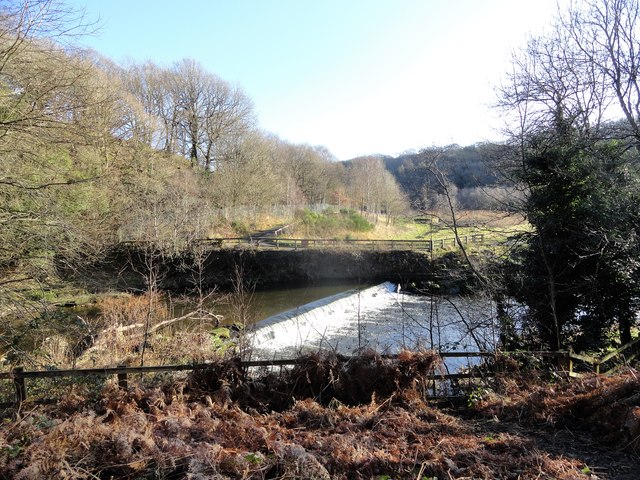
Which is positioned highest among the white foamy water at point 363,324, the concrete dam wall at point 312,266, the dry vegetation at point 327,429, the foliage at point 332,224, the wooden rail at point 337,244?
the foliage at point 332,224

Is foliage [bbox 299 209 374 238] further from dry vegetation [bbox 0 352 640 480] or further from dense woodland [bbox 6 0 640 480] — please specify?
dry vegetation [bbox 0 352 640 480]

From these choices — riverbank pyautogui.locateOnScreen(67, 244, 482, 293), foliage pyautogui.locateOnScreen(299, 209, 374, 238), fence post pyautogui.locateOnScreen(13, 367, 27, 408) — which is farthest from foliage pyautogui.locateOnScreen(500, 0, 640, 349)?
foliage pyautogui.locateOnScreen(299, 209, 374, 238)

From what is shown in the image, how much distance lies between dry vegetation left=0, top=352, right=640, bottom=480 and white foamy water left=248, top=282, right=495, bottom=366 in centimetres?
515

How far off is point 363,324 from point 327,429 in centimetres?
1183

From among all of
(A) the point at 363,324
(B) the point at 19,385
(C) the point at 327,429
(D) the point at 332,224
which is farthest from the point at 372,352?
(D) the point at 332,224

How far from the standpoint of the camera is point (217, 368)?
19.1ft

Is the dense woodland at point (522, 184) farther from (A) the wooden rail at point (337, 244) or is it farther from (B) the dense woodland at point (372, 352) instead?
(A) the wooden rail at point (337, 244)

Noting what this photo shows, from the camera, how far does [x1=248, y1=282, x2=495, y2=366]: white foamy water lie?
1234 centimetres

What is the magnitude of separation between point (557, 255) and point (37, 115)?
1117cm

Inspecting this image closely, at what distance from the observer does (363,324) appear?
1625 centimetres

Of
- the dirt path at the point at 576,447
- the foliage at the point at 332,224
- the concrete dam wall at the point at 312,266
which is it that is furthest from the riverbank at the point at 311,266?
the dirt path at the point at 576,447

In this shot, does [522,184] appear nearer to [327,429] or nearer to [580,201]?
[580,201]

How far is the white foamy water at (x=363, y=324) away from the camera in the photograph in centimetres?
1234

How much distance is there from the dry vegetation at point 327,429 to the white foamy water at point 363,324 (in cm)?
515
